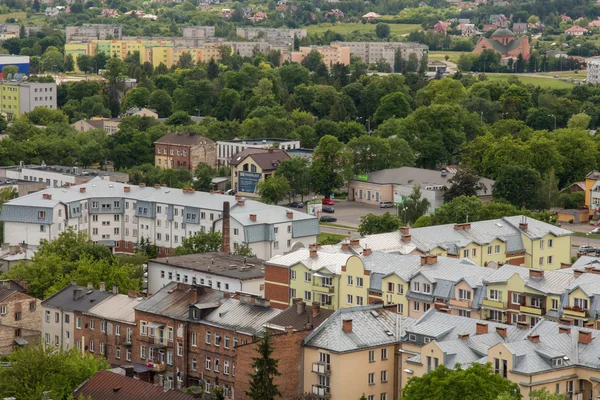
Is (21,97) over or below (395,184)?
over

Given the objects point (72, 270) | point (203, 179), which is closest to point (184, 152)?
point (203, 179)

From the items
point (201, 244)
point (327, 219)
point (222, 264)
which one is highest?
point (222, 264)

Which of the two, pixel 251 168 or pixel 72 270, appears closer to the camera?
pixel 72 270

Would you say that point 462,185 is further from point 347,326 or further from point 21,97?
point 21,97

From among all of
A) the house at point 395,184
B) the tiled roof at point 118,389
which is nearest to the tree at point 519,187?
the house at point 395,184

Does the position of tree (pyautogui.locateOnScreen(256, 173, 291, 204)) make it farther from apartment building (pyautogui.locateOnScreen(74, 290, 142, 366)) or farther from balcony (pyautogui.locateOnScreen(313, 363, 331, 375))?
balcony (pyautogui.locateOnScreen(313, 363, 331, 375))

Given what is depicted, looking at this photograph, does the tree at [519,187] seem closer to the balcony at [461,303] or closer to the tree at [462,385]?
the balcony at [461,303]
